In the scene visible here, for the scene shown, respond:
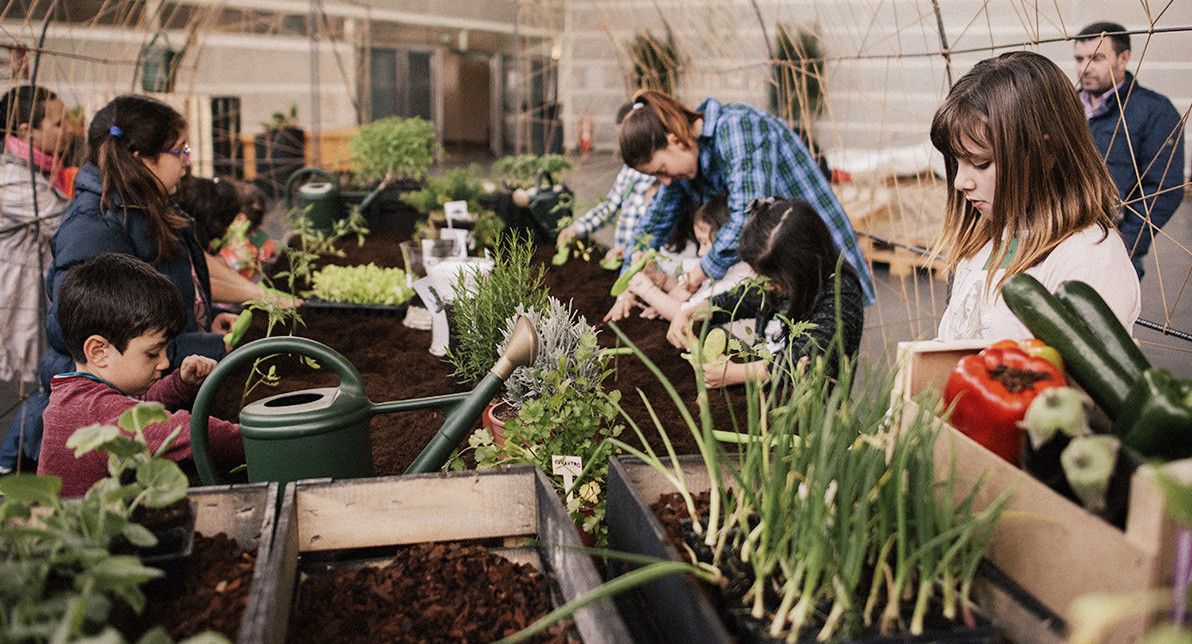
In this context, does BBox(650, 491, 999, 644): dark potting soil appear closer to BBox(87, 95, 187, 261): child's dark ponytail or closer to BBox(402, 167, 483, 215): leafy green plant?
BBox(87, 95, 187, 261): child's dark ponytail

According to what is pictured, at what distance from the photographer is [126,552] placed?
3.51 ft

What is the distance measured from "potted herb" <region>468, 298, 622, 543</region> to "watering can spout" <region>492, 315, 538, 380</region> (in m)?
0.21

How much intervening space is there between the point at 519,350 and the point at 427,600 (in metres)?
0.39

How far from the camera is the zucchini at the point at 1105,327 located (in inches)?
43.0

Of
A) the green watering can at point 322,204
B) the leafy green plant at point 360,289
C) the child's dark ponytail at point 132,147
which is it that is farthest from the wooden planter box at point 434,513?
the green watering can at point 322,204

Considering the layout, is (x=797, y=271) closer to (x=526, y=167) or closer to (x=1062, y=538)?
(x=1062, y=538)

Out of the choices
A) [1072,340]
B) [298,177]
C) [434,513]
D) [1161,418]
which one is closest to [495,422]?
[434,513]

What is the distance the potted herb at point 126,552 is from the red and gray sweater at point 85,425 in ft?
1.84

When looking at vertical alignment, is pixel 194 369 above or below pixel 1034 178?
below

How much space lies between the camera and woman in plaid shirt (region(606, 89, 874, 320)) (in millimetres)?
3100

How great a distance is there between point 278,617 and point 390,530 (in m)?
0.30

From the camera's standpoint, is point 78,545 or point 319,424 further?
point 319,424

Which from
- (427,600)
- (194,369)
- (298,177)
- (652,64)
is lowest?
(427,600)

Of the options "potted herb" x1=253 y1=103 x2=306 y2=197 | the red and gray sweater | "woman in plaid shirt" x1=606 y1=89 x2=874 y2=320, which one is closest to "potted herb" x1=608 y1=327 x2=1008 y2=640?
the red and gray sweater
